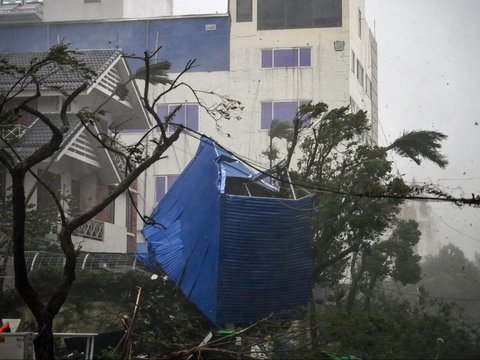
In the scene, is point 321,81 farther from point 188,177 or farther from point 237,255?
point 237,255

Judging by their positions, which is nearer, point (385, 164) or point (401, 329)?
point (401, 329)

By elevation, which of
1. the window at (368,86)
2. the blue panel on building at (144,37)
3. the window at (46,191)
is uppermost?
the blue panel on building at (144,37)

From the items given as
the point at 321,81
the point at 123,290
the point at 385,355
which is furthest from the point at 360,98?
the point at 385,355

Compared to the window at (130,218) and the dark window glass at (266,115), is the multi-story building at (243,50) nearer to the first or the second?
the dark window glass at (266,115)

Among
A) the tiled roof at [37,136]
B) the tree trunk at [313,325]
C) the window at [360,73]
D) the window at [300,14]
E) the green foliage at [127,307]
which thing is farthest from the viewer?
the window at [360,73]

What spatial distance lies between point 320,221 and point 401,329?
306 centimetres

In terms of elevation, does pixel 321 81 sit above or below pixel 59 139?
above

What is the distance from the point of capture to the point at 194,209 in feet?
57.0

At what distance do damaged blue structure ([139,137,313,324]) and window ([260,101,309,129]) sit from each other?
47.3 feet

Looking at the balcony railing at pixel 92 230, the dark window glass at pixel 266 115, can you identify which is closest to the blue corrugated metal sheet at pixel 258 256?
the balcony railing at pixel 92 230

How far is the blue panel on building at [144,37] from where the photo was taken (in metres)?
32.1

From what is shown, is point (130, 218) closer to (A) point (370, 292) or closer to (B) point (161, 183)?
(B) point (161, 183)

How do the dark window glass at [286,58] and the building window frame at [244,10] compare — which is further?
the building window frame at [244,10]

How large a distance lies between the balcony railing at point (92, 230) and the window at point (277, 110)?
34.9ft
